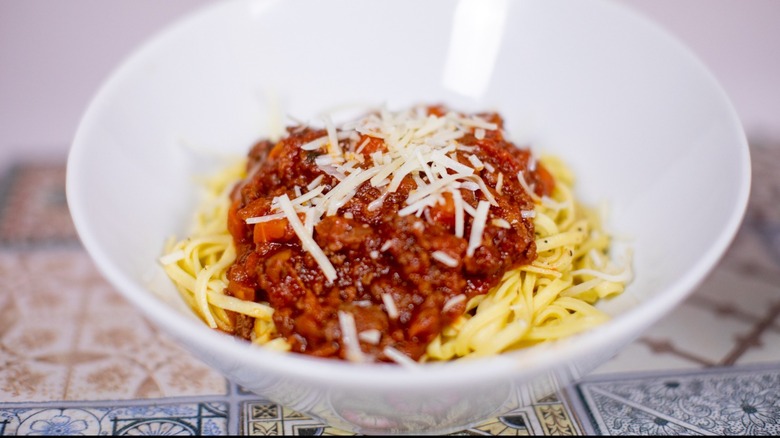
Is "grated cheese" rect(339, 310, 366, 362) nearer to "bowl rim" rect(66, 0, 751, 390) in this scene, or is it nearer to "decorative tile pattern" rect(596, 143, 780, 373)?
"bowl rim" rect(66, 0, 751, 390)

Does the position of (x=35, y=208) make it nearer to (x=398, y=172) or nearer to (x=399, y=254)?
(x=398, y=172)

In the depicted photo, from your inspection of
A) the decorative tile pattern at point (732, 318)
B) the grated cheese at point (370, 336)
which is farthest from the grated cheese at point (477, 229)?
the decorative tile pattern at point (732, 318)

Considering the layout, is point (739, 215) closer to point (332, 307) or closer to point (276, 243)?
point (332, 307)

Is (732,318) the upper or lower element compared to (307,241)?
lower

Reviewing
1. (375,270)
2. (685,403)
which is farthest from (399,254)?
(685,403)

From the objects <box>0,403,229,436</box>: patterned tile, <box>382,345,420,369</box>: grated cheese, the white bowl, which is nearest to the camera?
the white bowl

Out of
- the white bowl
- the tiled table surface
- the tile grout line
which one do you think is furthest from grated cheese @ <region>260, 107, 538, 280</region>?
the tile grout line
